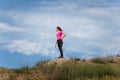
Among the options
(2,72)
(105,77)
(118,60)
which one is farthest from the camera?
(118,60)

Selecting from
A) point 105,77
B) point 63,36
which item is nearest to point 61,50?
point 63,36

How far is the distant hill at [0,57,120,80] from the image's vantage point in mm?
22734

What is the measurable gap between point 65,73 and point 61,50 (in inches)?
150

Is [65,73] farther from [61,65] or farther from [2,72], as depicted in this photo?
[2,72]

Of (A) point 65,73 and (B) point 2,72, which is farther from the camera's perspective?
(B) point 2,72

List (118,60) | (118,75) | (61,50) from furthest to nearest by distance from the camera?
(118,60), (61,50), (118,75)

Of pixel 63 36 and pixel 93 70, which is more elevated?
pixel 63 36

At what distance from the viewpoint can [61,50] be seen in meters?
26.7

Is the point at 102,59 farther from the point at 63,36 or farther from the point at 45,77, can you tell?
the point at 45,77

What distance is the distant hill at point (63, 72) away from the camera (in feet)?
74.6

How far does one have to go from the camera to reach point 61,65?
80.9 feet

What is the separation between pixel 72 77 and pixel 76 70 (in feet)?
3.52

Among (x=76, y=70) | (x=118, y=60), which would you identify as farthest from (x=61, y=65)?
(x=118, y=60)

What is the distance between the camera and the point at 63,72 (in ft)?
76.3
